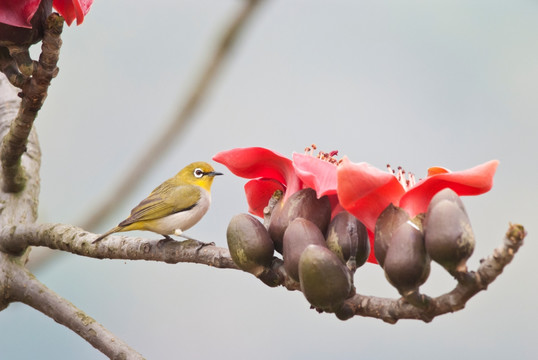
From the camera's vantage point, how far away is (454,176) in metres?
1.13

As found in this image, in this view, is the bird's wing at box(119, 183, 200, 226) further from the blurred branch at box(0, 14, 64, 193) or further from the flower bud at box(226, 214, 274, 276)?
the flower bud at box(226, 214, 274, 276)

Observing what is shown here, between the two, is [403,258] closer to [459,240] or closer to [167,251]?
[459,240]

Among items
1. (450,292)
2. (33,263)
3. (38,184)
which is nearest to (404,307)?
(450,292)

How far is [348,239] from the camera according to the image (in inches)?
45.3

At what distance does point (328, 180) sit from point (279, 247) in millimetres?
154

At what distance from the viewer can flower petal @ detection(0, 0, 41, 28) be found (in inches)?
50.6

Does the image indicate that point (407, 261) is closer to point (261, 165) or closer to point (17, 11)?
point (261, 165)

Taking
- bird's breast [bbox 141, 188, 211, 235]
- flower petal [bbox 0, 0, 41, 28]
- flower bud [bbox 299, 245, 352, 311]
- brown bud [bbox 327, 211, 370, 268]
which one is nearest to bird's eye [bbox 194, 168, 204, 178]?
bird's breast [bbox 141, 188, 211, 235]

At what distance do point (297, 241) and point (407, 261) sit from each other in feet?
0.58

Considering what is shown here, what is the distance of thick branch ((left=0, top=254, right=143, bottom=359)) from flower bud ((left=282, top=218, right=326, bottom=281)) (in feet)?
2.06

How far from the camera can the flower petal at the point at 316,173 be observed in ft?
3.85

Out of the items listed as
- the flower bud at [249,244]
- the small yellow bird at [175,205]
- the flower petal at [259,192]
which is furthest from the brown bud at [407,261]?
the small yellow bird at [175,205]

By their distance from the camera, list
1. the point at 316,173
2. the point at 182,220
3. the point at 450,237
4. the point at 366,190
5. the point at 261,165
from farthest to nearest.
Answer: the point at 182,220 → the point at 261,165 → the point at 316,173 → the point at 366,190 → the point at 450,237

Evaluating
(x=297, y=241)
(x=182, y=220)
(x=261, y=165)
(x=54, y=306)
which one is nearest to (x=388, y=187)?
(x=297, y=241)
